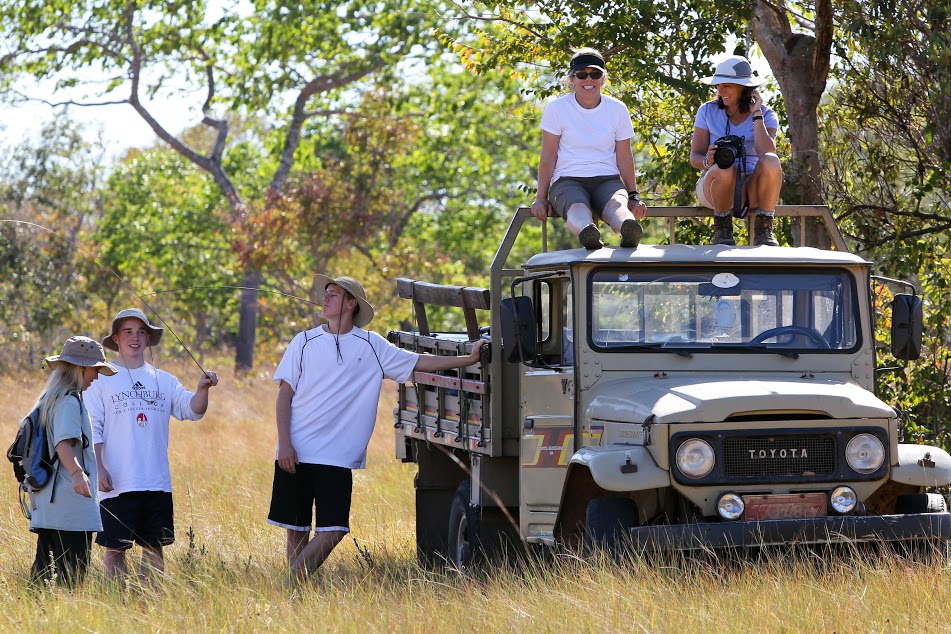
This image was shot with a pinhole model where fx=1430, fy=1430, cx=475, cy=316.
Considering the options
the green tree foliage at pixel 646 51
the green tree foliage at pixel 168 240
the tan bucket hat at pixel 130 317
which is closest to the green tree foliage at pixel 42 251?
the green tree foliage at pixel 168 240

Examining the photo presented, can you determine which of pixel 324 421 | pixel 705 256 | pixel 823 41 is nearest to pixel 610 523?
pixel 705 256

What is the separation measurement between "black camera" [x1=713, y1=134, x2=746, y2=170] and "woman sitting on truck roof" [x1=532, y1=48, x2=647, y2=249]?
0.52 metres

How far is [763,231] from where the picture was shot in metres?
8.17

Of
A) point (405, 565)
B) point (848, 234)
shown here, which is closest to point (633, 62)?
point (848, 234)

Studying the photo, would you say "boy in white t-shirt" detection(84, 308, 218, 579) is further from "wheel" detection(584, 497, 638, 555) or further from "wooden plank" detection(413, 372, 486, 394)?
"wheel" detection(584, 497, 638, 555)

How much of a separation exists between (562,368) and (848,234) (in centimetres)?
507

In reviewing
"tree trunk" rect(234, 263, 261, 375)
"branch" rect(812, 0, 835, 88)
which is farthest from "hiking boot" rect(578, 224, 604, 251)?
"tree trunk" rect(234, 263, 261, 375)

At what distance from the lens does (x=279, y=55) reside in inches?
1101

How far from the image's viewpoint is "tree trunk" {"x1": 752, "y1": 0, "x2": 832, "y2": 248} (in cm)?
1167

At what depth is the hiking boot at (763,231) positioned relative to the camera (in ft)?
26.7

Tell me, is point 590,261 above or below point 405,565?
above

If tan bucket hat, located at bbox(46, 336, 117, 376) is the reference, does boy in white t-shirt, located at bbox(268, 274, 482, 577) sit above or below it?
below

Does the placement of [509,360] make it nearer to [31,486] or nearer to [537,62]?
[31,486]

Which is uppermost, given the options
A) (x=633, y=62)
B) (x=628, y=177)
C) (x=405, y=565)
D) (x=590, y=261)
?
(x=633, y=62)
